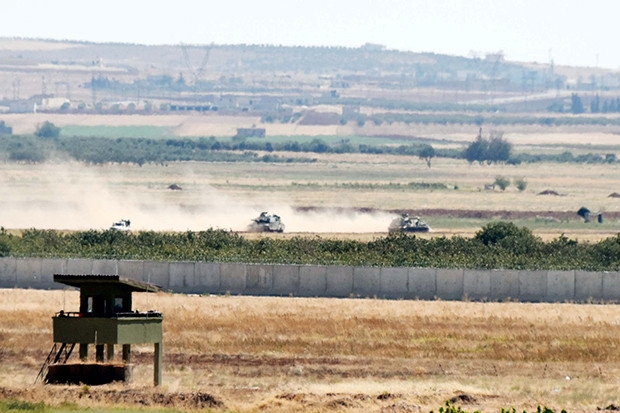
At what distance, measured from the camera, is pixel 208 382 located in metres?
48.6

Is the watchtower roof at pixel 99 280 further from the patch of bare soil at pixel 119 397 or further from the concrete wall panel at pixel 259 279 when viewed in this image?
the concrete wall panel at pixel 259 279

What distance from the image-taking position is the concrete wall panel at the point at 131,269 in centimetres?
7919

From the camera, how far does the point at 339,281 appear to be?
77625 millimetres

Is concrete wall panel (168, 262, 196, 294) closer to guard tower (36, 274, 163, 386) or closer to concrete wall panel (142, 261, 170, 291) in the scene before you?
concrete wall panel (142, 261, 170, 291)

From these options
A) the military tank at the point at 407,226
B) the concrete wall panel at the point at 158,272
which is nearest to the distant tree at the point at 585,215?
the military tank at the point at 407,226

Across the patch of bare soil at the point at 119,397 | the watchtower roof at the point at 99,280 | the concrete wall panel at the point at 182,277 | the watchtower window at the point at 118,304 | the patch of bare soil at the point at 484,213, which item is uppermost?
the watchtower roof at the point at 99,280

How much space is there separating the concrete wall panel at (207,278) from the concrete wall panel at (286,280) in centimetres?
263

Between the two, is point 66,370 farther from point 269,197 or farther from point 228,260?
point 269,197

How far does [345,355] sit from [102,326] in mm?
13562

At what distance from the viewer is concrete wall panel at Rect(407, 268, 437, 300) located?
76.9m

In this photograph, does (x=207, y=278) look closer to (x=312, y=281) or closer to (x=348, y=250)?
(x=312, y=281)

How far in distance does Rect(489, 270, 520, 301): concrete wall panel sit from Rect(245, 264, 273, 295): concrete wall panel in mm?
10031

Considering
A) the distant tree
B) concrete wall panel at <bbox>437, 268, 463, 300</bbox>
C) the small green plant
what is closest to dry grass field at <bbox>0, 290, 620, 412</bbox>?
the small green plant

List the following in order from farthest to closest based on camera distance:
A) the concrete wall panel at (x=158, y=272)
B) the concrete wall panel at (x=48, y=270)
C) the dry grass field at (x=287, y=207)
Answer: the dry grass field at (x=287, y=207) < the concrete wall panel at (x=48, y=270) < the concrete wall panel at (x=158, y=272)
